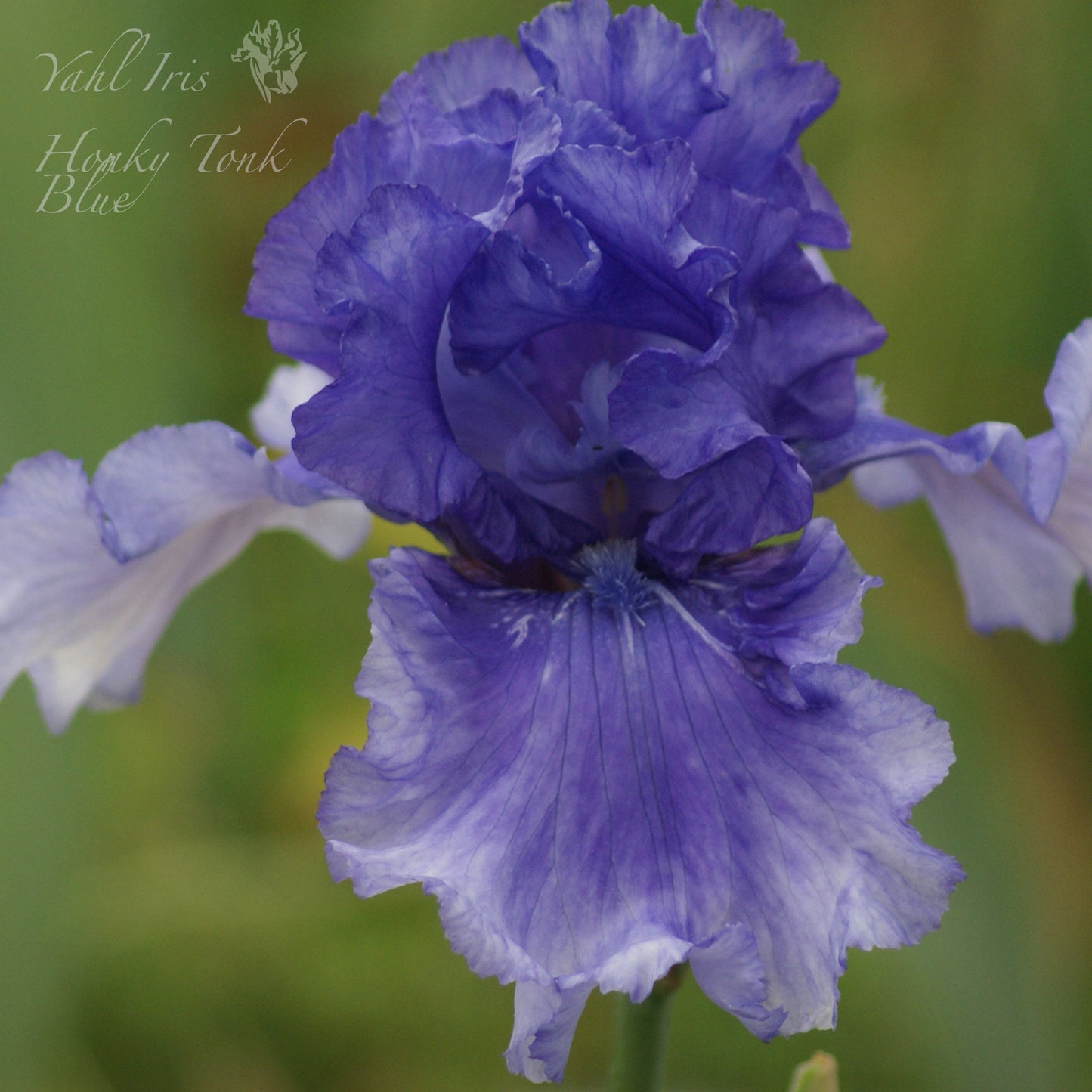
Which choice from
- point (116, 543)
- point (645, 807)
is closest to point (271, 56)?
point (116, 543)

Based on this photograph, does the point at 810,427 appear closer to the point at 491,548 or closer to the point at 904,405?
the point at 491,548

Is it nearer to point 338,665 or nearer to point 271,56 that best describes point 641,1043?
point 338,665

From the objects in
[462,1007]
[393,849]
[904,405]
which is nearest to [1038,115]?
[904,405]

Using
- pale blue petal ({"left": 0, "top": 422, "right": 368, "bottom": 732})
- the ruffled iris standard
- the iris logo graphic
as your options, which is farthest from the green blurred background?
the ruffled iris standard

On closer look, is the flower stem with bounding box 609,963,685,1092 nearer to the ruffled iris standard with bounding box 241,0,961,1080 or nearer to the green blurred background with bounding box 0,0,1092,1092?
the ruffled iris standard with bounding box 241,0,961,1080

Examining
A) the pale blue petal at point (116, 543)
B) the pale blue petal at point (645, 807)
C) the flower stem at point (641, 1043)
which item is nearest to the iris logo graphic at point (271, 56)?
the pale blue petal at point (116, 543)

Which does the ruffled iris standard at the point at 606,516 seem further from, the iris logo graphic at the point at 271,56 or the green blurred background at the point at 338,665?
the green blurred background at the point at 338,665
